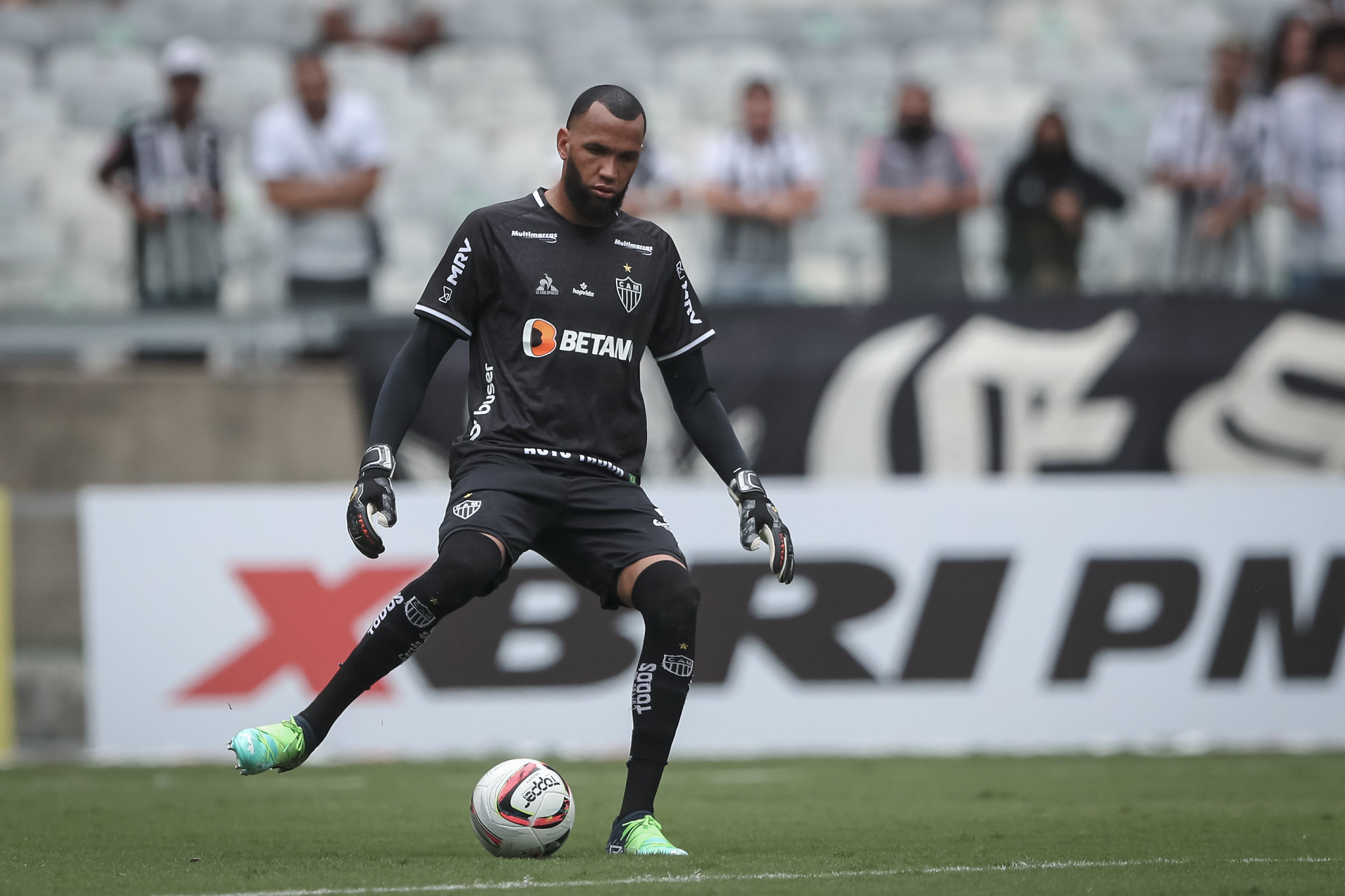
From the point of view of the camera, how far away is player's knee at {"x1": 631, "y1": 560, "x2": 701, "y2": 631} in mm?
5336

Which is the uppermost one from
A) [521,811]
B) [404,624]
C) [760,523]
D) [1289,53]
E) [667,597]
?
[1289,53]

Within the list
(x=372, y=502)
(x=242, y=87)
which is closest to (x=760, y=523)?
(x=372, y=502)

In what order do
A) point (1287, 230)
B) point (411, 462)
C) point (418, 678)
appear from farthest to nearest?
point (1287, 230)
point (411, 462)
point (418, 678)

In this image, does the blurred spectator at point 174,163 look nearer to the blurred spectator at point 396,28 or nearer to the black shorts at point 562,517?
the blurred spectator at point 396,28

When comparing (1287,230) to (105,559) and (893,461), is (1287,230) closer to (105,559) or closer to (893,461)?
(893,461)

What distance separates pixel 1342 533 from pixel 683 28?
942 centimetres

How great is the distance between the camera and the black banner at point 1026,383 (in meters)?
11.2

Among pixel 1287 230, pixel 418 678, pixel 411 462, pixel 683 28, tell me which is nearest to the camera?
pixel 418 678

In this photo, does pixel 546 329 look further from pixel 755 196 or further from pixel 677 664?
pixel 755 196

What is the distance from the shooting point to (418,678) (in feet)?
33.6

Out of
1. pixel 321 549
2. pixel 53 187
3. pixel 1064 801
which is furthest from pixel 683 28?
pixel 1064 801

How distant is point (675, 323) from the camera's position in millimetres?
5777

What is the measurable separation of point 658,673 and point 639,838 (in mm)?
515

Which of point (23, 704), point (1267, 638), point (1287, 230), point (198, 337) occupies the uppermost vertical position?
point (1287, 230)
